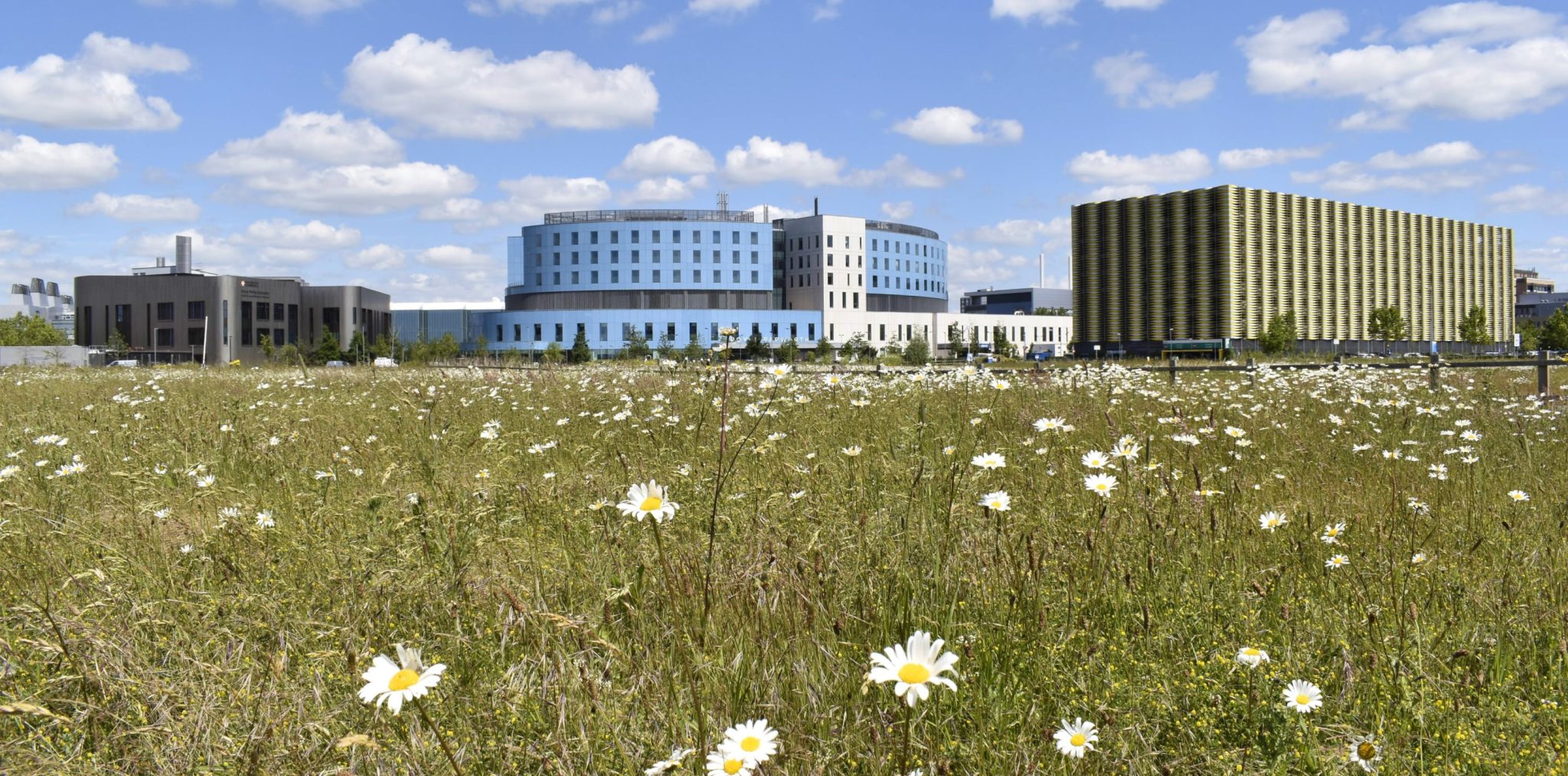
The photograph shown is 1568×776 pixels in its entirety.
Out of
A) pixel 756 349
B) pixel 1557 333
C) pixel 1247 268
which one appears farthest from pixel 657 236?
pixel 1557 333

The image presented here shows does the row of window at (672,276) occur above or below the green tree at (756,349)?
above

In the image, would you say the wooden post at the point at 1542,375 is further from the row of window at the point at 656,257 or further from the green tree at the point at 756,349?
the row of window at the point at 656,257

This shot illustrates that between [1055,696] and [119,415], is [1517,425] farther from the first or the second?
[119,415]

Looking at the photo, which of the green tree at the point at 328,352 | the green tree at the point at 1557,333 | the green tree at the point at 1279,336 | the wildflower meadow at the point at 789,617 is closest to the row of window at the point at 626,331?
the green tree at the point at 328,352

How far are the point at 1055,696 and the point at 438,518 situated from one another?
249cm

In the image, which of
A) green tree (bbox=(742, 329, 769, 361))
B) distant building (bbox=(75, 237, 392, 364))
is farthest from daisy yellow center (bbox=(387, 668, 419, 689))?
distant building (bbox=(75, 237, 392, 364))

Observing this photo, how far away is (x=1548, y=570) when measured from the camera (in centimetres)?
379

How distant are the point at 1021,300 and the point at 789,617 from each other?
183296 millimetres

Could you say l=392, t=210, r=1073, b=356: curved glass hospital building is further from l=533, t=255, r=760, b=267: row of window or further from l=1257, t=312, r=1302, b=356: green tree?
l=1257, t=312, r=1302, b=356: green tree

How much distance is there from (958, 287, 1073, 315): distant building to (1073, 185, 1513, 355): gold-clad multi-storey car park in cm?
5235

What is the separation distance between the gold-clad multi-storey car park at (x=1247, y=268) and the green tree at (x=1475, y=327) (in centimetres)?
435

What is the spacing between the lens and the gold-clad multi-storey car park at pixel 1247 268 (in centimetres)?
10994

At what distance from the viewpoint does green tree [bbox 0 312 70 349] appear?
324 ft

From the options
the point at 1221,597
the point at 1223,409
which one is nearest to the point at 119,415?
the point at 1221,597
